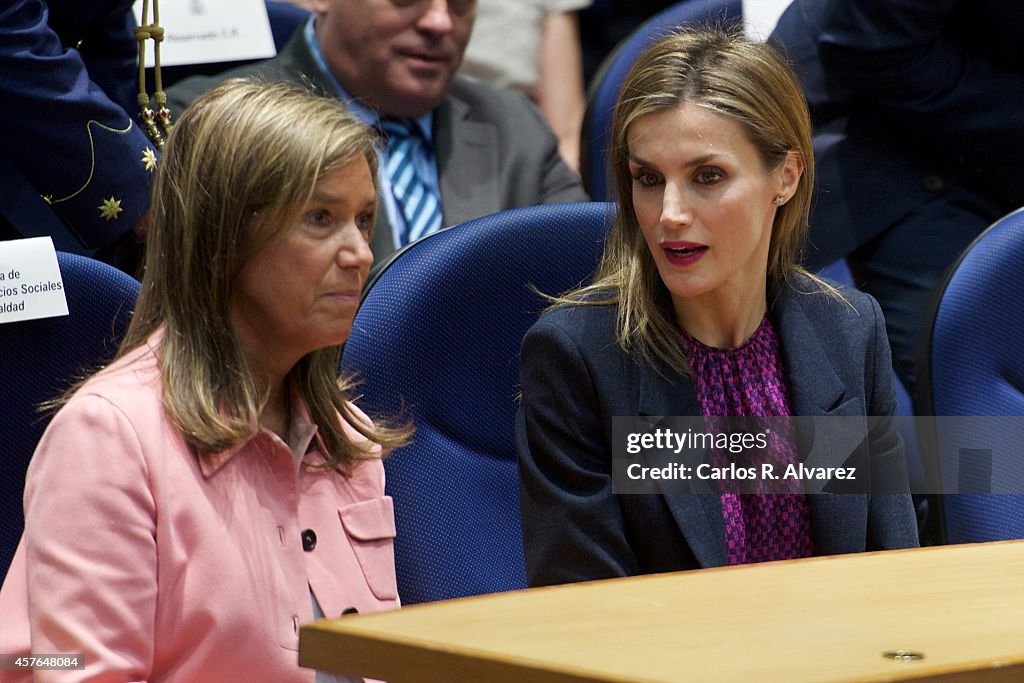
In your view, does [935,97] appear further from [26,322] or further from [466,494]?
[26,322]

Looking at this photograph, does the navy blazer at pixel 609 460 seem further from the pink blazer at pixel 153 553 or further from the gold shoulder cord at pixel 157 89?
the gold shoulder cord at pixel 157 89

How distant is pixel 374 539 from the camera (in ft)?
5.46

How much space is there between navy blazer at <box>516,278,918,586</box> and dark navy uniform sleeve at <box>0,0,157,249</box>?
71cm

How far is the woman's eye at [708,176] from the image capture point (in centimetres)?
186

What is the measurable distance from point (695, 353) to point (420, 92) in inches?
48.1

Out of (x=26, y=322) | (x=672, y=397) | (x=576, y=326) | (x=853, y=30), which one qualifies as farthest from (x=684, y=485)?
(x=853, y=30)

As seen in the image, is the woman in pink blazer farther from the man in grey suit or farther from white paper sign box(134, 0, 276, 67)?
white paper sign box(134, 0, 276, 67)

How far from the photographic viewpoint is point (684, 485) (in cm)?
178

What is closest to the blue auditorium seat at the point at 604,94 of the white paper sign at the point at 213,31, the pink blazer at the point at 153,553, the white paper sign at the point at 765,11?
the white paper sign at the point at 765,11

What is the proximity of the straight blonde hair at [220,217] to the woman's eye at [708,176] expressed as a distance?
1.65 feet

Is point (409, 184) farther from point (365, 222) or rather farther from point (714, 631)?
point (714, 631)

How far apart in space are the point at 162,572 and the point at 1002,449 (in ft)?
4.16

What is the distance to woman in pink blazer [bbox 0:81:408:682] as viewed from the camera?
138cm

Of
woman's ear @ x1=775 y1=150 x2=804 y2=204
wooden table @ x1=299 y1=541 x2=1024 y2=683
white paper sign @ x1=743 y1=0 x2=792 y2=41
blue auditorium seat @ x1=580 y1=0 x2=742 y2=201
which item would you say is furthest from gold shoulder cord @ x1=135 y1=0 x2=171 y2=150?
wooden table @ x1=299 y1=541 x2=1024 y2=683
